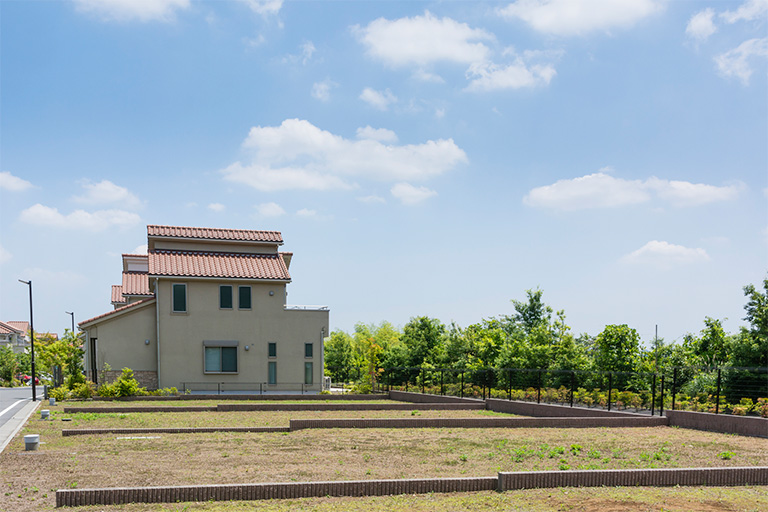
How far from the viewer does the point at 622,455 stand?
12.4 m

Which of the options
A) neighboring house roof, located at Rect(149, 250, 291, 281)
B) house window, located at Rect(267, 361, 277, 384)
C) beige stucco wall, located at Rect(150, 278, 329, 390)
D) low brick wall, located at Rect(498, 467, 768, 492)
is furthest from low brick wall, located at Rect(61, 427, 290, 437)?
house window, located at Rect(267, 361, 277, 384)

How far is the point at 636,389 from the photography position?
27.9 meters

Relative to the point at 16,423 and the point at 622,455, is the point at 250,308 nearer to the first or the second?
the point at 16,423

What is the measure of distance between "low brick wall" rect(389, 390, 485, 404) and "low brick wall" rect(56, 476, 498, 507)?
16.3 meters

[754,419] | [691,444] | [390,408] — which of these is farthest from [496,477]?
[390,408]

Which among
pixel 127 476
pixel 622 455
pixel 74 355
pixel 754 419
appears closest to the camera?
pixel 127 476

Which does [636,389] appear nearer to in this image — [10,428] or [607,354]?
[607,354]

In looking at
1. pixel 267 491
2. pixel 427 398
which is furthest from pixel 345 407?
pixel 267 491

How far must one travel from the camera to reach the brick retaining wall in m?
8.73

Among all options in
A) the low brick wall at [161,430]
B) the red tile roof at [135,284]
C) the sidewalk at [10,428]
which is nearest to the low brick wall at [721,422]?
the low brick wall at [161,430]

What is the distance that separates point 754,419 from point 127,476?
1438 cm

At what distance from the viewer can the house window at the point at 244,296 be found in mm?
36344

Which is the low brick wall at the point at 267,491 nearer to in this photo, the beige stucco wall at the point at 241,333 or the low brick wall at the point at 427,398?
the low brick wall at the point at 427,398

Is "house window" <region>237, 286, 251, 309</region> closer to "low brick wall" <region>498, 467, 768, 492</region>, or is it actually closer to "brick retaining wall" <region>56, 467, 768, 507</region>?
"brick retaining wall" <region>56, 467, 768, 507</region>
